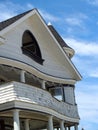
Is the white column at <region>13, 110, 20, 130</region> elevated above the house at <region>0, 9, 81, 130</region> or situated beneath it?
situated beneath

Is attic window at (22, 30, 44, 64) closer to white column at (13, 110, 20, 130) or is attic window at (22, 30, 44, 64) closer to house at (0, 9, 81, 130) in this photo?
house at (0, 9, 81, 130)

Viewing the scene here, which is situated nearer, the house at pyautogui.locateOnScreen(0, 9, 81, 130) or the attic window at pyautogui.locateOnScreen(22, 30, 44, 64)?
the house at pyautogui.locateOnScreen(0, 9, 81, 130)

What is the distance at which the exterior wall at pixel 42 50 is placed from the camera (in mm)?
26078

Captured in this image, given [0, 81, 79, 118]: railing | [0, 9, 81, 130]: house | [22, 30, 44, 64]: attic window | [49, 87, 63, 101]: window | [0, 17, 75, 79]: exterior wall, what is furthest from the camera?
[49, 87, 63, 101]: window

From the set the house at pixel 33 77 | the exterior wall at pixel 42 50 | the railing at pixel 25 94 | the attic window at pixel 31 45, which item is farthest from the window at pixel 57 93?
the railing at pixel 25 94

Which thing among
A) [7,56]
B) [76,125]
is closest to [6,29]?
[7,56]

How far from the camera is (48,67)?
103 feet

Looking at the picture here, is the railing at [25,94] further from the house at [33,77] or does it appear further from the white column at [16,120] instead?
the white column at [16,120]

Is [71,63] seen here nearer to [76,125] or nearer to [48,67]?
[48,67]

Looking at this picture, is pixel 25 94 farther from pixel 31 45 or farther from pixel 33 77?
pixel 31 45

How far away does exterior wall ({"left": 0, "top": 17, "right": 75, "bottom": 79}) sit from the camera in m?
26.1

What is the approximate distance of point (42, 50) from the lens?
30891mm

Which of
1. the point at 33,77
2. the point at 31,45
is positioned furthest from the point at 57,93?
the point at 31,45

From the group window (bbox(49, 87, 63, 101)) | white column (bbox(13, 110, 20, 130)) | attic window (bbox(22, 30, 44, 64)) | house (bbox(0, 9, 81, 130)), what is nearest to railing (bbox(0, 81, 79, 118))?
house (bbox(0, 9, 81, 130))
